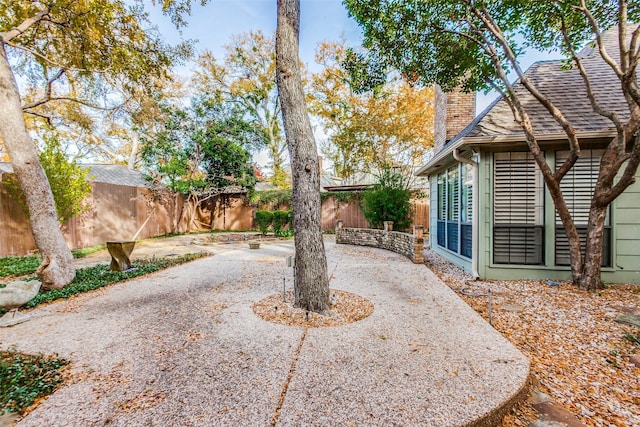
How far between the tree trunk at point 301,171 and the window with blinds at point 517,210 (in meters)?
4.05

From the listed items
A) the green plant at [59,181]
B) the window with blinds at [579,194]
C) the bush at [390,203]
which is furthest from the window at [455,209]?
the green plant at [59,181]

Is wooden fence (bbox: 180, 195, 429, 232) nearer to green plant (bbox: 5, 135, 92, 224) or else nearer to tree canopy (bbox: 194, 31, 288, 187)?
tree canopy (bbox: 194, 31, 288, 187)

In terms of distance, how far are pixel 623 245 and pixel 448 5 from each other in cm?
543

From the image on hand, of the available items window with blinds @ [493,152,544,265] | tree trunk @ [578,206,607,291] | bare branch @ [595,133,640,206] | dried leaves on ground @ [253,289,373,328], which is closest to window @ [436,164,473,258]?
window with blinds @ [493,152,544,265]

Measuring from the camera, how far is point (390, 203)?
9.66 metres

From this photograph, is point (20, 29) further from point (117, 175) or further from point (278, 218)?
point (117, 175)

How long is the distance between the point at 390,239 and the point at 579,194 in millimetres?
4626

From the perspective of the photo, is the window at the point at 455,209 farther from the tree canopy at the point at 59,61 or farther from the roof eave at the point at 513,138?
the tree canopy at the point at 59,61

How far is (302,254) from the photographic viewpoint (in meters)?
3.59

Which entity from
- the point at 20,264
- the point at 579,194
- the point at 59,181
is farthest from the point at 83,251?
the point at 579,194

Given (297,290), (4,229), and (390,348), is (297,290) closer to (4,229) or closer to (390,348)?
(390,348)

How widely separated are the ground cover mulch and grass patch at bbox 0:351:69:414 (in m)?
3.30

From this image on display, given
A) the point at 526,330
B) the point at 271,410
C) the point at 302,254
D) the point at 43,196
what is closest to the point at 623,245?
the point at 526,330

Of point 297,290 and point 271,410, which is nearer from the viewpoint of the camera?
point 271,410
